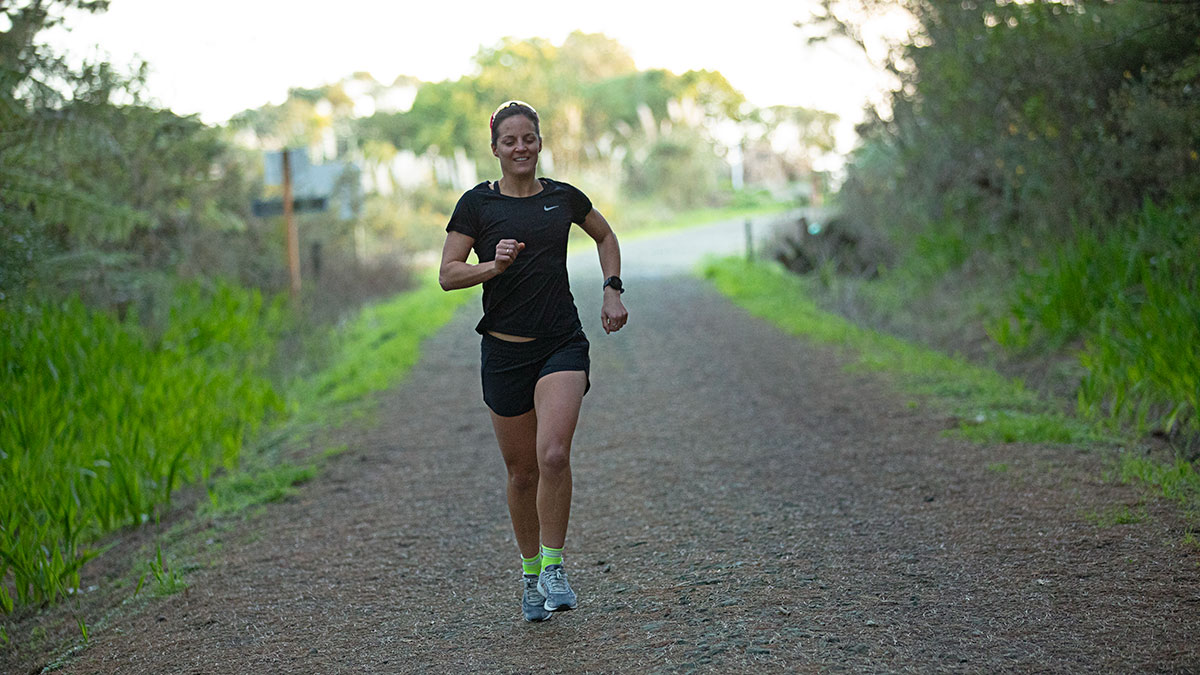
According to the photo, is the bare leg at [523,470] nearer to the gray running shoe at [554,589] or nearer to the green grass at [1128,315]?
the gray running shoe at [554,589]

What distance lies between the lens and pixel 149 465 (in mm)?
7430

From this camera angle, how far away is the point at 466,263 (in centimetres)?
424

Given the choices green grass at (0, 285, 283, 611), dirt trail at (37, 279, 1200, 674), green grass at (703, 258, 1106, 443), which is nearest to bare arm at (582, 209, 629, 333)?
dirt trail at (37, 279, 1200, 674)

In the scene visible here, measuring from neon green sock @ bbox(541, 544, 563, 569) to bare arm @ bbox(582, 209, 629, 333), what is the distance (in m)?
0.91

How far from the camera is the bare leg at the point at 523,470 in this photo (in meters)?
4.50

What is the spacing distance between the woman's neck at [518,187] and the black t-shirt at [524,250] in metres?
0.02

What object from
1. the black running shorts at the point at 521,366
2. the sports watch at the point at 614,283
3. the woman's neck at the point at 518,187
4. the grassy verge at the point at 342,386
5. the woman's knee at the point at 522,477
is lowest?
the grassy verge at the point at 342,386

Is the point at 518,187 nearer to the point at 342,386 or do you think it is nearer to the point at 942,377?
the point at 942,377

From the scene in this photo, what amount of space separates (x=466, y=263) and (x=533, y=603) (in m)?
1.40

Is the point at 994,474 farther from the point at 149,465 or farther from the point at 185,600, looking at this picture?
the point at 149,465

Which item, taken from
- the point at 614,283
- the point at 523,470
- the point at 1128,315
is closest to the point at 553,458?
the point at 523,470

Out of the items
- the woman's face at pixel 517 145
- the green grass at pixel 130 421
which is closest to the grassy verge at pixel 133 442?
the green grass at pixel 130 421

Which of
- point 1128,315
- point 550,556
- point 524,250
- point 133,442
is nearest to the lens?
point 524,250

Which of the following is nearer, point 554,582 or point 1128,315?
point 554,582
